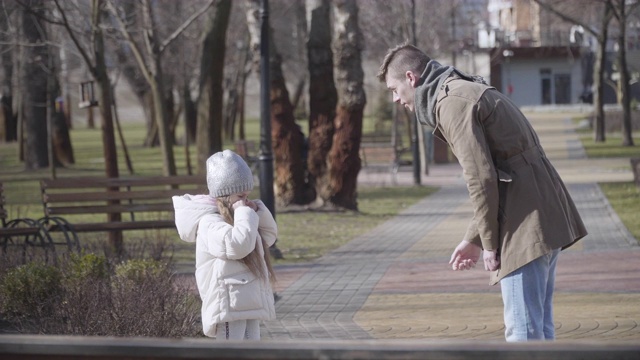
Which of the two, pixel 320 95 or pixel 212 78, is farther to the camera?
pixel 212 78

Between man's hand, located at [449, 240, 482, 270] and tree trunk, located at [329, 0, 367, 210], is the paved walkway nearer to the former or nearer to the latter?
man's hand, located at [449, 240, 482, 270]

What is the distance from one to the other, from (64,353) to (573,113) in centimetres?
6814

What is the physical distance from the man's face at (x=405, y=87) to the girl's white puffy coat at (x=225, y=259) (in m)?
0.98

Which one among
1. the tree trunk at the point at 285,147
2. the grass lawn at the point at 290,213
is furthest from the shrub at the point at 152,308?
the tree trunk at the point at 285,147

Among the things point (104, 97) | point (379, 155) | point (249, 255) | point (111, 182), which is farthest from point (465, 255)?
point (379, 155)

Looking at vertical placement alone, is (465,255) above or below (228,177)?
below

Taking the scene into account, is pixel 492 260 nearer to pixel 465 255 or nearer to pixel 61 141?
pixel 465 255

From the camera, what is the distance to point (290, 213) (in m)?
20.0

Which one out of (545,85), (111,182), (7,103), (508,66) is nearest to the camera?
(111,182)

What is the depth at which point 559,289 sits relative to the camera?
10133 mm

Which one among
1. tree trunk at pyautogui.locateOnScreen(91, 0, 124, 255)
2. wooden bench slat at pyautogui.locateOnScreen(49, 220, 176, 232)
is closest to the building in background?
tree trunk at pyautogui.locateOnScreen(91, 0, 124, 255)

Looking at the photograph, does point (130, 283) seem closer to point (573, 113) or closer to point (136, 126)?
point (573, 113)

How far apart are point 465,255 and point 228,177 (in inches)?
50.2

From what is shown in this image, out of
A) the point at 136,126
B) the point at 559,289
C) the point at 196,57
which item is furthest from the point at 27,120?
the point at 136,126
